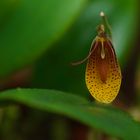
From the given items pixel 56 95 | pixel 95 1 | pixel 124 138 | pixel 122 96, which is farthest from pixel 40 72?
pixel 124 138

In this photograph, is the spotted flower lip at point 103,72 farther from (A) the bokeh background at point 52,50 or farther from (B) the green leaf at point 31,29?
(B) the green leaf at point 31,29

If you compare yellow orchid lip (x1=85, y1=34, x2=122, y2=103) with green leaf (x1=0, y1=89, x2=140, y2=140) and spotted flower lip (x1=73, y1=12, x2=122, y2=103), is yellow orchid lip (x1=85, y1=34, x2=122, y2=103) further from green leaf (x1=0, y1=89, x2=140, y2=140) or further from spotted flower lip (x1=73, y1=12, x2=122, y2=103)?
green leaf (x1=0, y1=89, x2=140, y2=140)

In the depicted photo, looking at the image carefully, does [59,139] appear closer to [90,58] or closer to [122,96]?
[122,96]

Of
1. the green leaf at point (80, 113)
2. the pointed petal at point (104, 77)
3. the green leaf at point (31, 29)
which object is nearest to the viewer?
the green leaf at point (80, 113)

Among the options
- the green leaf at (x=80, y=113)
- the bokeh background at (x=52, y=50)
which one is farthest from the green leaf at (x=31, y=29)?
the green leaf at (x=80, y=113)

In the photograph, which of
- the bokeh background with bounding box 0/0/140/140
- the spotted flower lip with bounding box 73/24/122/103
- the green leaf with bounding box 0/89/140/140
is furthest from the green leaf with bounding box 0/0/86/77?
the green leaf with bounding box 0/89/140/140

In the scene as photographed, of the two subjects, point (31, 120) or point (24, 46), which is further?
point (31, 120)
